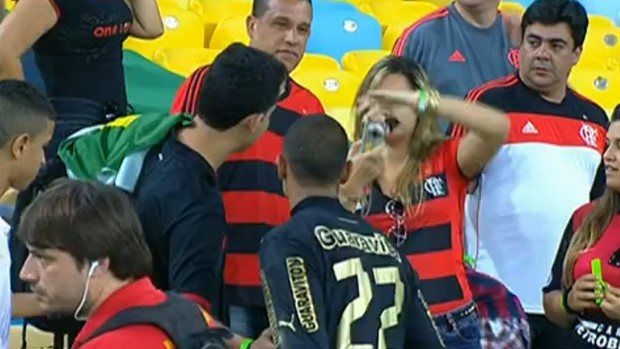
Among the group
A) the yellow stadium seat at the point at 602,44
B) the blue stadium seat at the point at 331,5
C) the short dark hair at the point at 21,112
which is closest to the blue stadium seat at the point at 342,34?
the blue stadium seat at the point at 331,5

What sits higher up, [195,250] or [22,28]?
[22,28]

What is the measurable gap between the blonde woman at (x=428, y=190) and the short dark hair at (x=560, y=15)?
0.76 meters

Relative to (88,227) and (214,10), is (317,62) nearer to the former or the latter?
(214,10)

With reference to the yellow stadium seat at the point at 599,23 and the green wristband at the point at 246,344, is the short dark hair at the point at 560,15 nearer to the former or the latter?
the green wristband at the point at 246,344

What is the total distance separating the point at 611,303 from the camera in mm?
3947

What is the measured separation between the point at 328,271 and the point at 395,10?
6.50 meters

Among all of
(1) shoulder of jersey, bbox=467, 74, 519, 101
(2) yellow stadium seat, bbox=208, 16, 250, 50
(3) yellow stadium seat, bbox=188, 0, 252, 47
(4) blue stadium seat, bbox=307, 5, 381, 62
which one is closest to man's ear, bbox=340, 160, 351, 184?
(1) shoulder of jersey, bbox=467, 74, 519, 101

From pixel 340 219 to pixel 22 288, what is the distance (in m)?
1.45

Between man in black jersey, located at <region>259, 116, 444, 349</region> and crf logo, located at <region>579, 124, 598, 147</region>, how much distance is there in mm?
1500

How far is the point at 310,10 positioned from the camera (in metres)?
4.39

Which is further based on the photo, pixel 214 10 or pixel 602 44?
pixel 602 44

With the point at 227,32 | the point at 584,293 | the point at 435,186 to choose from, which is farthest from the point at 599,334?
the point at 227,32

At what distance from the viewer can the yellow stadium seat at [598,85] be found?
8.32 m

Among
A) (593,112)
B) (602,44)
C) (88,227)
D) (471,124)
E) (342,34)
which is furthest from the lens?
(602,44)
